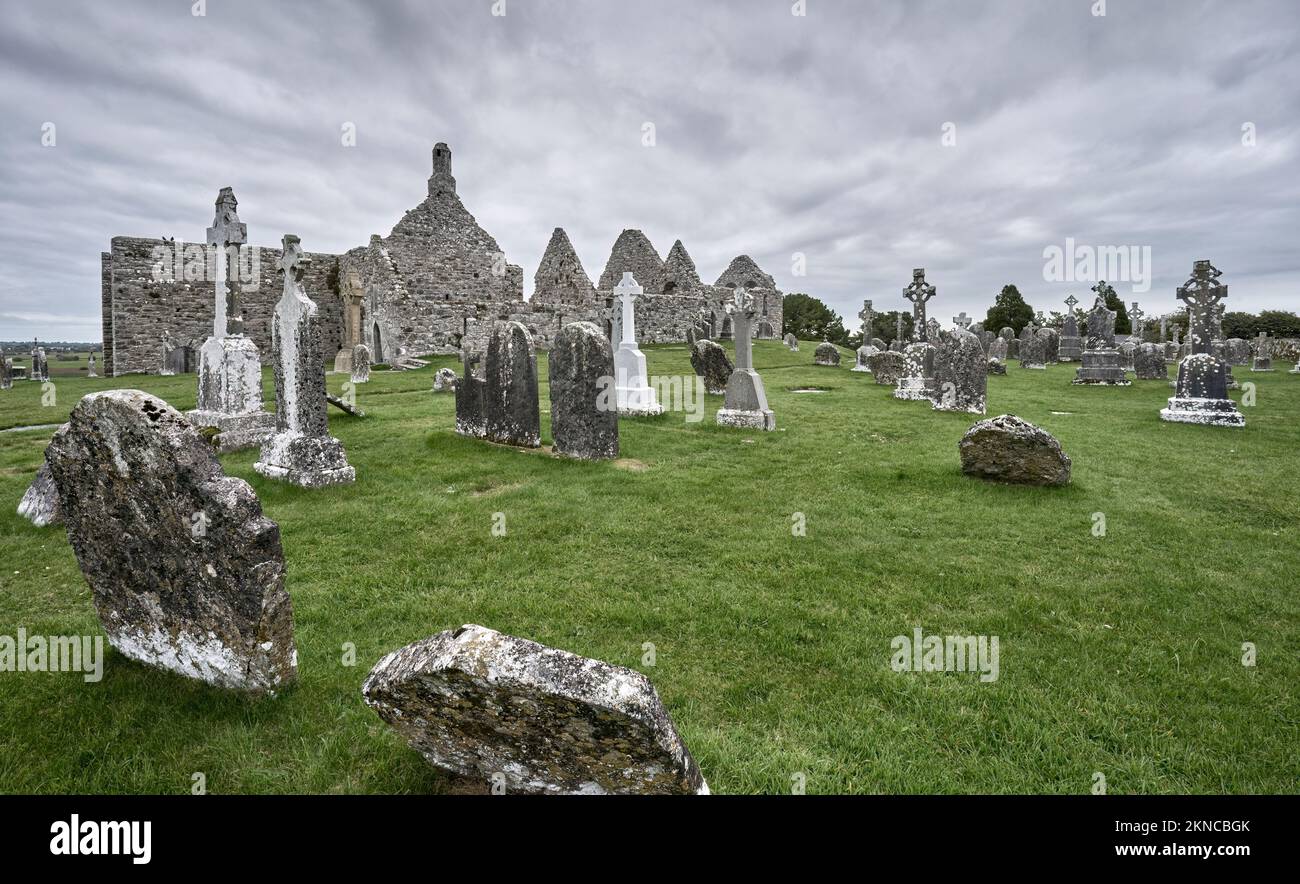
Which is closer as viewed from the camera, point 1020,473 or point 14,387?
point 1020,473

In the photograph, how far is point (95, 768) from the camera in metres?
2.63

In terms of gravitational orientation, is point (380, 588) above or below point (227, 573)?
below

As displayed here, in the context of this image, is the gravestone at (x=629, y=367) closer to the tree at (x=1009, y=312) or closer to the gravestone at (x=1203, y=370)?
the gravestone at (x=1203, y=370)

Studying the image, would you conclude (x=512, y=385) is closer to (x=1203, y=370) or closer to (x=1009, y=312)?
(x=1203, y=370)

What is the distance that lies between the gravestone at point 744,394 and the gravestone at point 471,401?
4.23m

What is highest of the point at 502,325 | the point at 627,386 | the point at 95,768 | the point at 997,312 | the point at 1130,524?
the point at 997,312

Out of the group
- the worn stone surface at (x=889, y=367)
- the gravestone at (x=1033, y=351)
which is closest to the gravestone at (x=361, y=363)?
the worn stone surface at (x=889, y=367)

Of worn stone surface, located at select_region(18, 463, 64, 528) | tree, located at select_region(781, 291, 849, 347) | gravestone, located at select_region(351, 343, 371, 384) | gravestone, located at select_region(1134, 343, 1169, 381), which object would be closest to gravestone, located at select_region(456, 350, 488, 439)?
worn stone surface, located at select_region(18, 463, 64, 528)

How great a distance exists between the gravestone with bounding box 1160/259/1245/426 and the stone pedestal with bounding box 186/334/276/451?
15956mm

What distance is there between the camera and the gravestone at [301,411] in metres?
7.16

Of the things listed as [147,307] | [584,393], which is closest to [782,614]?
[584,393]
